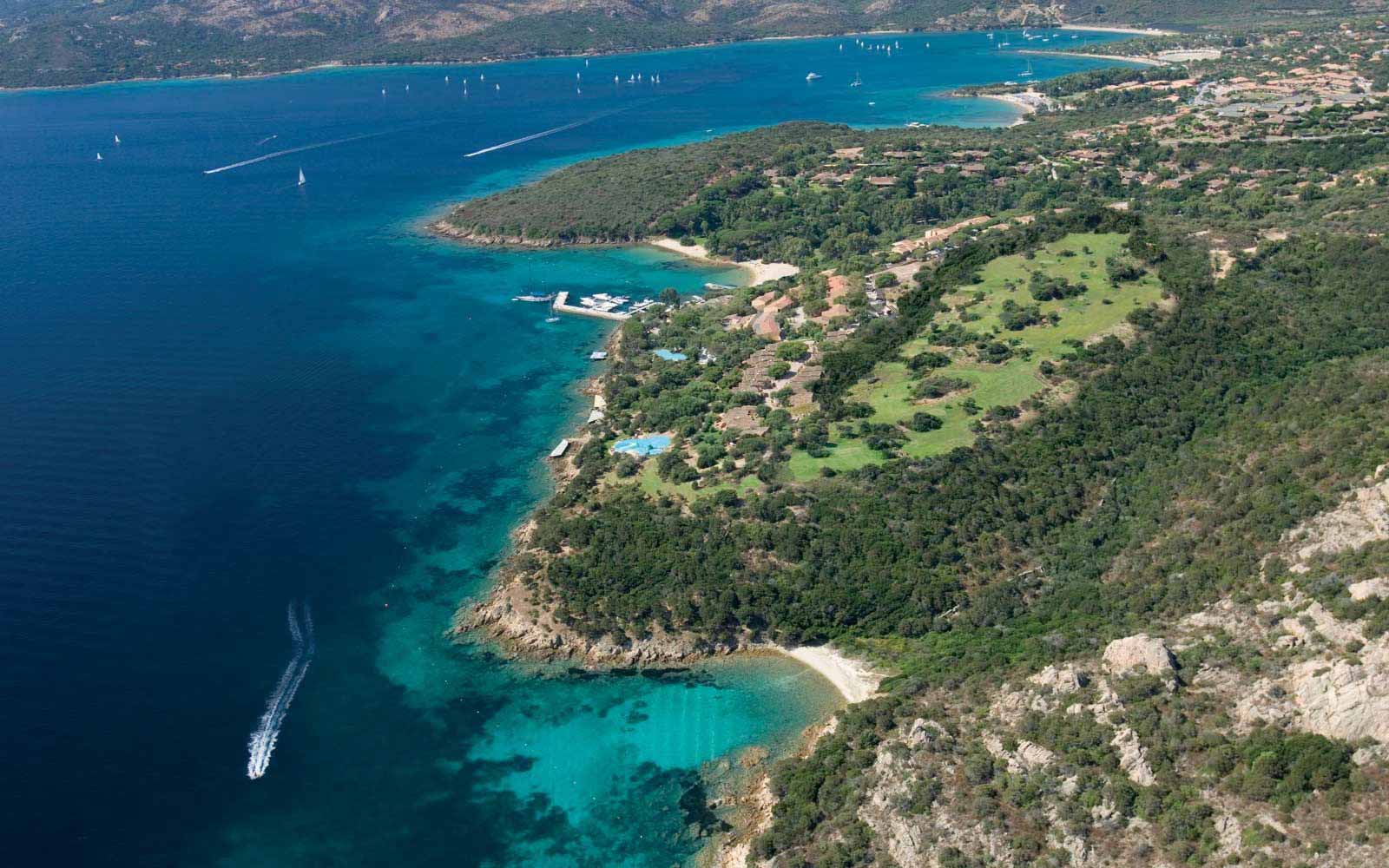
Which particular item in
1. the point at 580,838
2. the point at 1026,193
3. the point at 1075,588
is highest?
the point at 1026,193

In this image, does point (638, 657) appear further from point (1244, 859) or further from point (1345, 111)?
point (1345, 111)

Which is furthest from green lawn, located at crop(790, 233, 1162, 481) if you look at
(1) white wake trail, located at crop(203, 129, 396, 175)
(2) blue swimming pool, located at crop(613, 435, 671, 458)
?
(1) white wake trail, located at crop(203, 129, 396, 175)

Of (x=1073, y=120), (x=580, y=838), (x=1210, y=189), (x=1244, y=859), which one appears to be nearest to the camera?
(x=1244, y=859)

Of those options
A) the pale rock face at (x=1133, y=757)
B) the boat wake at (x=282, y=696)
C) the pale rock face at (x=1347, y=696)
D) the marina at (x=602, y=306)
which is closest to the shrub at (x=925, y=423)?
the pale rock face at (x=1133, y=757)

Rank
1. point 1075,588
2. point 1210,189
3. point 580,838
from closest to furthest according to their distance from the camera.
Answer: point 580,838 → point 1075,588 → point 1210,189

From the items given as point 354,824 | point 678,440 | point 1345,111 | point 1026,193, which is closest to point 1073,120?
point 1345,111

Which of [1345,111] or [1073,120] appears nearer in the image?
[1345,111]

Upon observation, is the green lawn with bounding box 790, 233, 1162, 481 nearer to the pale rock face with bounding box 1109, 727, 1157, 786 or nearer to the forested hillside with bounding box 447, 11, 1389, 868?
the forested hillside with bounding box 447, 11, 1389, 868
